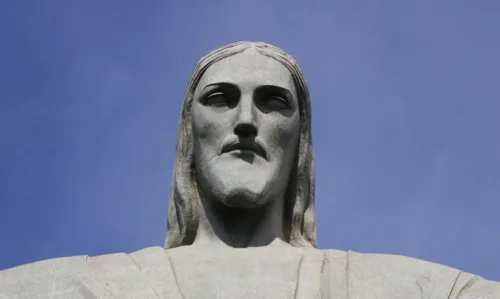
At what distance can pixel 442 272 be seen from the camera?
2056 centimetres

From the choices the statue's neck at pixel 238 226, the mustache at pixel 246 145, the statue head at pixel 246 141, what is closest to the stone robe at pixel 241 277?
the statue's neck at pixel 238 226

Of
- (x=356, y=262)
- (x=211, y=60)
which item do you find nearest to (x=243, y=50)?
(x=211, y=60)

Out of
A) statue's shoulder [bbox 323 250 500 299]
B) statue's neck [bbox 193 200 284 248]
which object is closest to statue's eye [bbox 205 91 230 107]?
statue's neck [bbox 193 200 284 248]

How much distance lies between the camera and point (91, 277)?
20375 mm

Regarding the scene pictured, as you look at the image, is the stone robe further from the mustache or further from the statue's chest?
the mustache

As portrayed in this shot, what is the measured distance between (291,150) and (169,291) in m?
2.46

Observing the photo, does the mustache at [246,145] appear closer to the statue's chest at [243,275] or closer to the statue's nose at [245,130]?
the statue's nose at [245,130]

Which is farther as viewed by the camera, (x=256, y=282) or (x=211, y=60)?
(x=211, y=60)

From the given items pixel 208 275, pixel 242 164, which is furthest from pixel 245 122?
pixel 208 275

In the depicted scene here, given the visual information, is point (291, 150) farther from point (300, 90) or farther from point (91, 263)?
point (91, 263)

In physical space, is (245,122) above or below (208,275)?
above

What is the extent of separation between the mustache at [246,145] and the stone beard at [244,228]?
10 millimetres

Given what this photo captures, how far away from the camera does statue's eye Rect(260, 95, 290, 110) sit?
71.1 feet

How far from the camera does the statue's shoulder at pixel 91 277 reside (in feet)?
66.1
